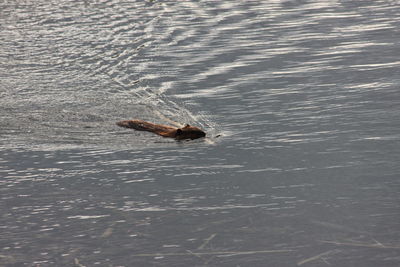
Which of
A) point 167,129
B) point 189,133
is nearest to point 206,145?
point 189,133

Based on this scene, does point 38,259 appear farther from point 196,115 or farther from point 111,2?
point 111,2

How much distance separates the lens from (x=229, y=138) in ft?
38.0

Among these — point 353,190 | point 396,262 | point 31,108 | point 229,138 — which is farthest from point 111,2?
point 396,262

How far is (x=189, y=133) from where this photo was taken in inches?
460

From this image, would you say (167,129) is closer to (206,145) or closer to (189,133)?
(189,133)

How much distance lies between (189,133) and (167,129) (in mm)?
836

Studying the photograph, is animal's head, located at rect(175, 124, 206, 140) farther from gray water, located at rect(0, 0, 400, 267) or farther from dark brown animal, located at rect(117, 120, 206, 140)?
gray water, located at rect(0, 0, 400, 267)

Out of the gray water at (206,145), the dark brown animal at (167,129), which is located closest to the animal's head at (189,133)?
the dark brown animal at (167,129)

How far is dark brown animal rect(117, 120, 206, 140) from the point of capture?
11.7m

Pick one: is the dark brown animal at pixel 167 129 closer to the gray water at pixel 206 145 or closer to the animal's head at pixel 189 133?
the animal's head at pixel 189 133

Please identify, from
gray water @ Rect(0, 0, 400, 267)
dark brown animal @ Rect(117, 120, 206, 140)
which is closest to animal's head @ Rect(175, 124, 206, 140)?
dark brown animal @ Rect(117, 120, 206, 140)

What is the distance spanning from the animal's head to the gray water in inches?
6.7

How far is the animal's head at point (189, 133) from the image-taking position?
38.2ft

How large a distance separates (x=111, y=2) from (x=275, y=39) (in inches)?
364
